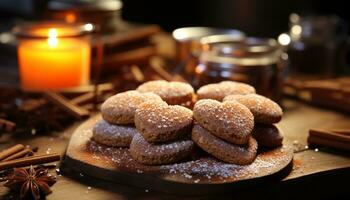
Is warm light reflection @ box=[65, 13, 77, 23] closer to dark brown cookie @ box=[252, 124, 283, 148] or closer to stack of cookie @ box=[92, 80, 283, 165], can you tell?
stack of cookie @ box=[92, 80, 283, 165]

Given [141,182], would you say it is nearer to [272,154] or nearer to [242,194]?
[242,194]

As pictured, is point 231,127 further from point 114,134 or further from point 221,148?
point 114,134

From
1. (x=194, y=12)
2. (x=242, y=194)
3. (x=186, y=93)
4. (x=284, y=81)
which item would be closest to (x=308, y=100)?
(x=284, y=81)

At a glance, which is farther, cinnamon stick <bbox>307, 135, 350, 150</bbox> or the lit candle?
the lit candle

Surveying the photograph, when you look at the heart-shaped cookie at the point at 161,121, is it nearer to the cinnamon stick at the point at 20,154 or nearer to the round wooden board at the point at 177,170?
the round wooden board at the point at 177,170

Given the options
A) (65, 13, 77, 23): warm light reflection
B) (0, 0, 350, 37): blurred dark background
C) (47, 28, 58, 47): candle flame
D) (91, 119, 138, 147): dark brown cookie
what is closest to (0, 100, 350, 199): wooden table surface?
(91, 119, 138, 147): dark brown cookie
